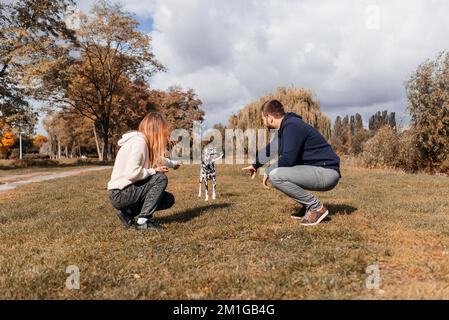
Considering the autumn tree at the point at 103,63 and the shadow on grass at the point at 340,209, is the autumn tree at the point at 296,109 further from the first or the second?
the shadow on grass at the point at 340,209

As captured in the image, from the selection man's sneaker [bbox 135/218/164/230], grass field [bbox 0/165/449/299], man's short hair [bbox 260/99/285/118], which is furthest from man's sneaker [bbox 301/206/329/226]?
man's sneaker [bbox 135/218/164/230]

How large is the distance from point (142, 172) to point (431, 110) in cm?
Result: 2320

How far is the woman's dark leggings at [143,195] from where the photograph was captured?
6027 millimetres

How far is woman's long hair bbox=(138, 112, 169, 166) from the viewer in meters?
6.16

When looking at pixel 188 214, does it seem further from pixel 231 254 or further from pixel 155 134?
pixel 231 254

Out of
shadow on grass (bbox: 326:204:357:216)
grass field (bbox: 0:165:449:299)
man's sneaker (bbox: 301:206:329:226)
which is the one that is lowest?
grass field (bbox: 0:165:449:299)

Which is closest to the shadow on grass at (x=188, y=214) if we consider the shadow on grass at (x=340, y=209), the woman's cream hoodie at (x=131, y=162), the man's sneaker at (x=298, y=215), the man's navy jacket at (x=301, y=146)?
the woman's cream hoodie at (x=131, y=162)

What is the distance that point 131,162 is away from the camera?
19.2ft

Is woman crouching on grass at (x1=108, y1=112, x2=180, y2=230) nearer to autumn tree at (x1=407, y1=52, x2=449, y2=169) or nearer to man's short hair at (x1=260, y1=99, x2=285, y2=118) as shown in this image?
man's short hair at (x1=260, y1=99, x2=285, y2=118)

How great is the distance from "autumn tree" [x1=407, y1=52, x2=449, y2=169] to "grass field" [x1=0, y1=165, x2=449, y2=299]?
58.6 ft
